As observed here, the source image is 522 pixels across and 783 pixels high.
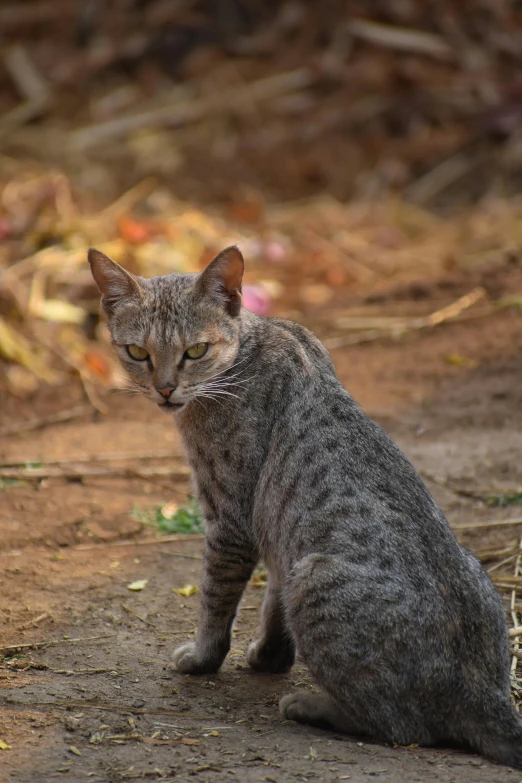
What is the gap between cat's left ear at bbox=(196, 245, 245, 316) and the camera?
3.94 m

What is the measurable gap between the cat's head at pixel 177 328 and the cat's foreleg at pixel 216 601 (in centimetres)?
62

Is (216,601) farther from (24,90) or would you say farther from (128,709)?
(24,90)

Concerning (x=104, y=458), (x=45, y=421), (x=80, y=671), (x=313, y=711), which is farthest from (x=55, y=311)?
(x=313, y=711)

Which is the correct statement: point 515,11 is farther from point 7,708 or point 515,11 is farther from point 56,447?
point 7,708

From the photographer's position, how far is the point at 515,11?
41.6ft

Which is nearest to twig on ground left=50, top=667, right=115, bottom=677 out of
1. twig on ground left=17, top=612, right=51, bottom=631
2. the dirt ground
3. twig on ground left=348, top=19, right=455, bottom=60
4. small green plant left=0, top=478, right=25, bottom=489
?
the dirt ground

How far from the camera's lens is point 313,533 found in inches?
139

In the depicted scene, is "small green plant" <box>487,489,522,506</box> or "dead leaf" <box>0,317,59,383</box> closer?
"small green plant" <box>487,489,522,506</box>

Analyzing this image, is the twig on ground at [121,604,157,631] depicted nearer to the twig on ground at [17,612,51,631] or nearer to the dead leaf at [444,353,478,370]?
the twig on ground at [17,612,51,631]

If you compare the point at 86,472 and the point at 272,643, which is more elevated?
the point at 272,643

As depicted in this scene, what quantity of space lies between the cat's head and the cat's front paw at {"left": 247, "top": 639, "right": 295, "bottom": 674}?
105 centimetres

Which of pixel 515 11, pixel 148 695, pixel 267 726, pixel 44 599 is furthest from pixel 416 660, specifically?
pixel 515 11

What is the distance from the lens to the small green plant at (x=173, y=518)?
16.9ft

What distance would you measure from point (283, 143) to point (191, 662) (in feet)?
29.6
